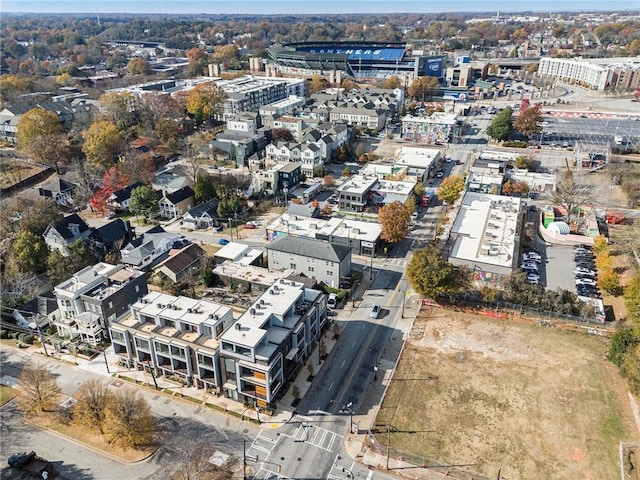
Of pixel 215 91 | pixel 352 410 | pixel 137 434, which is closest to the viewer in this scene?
pixel 137 434

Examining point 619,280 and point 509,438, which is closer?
point 509,438

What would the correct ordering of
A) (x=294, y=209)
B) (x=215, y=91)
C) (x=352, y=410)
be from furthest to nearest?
(x=215, y=91)
(x=294, y=209)
(x=352, y=410)

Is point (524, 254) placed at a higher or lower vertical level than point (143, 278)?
lower

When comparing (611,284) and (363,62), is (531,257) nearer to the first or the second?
(611,284)

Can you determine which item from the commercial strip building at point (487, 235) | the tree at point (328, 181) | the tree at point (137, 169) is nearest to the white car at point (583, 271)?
the commercial strip building at point (487, 235)

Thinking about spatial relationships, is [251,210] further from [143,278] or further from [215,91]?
[215,91]

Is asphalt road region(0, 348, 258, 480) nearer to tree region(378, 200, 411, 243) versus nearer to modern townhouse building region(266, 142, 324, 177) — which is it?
tree region(378, 200, 411, 243)

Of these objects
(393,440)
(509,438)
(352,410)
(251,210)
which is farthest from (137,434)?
(251,210)

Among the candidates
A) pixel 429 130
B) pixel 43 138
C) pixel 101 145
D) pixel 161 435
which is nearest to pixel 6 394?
pixel 161 435

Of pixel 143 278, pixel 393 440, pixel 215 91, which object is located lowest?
pixel 393 440
